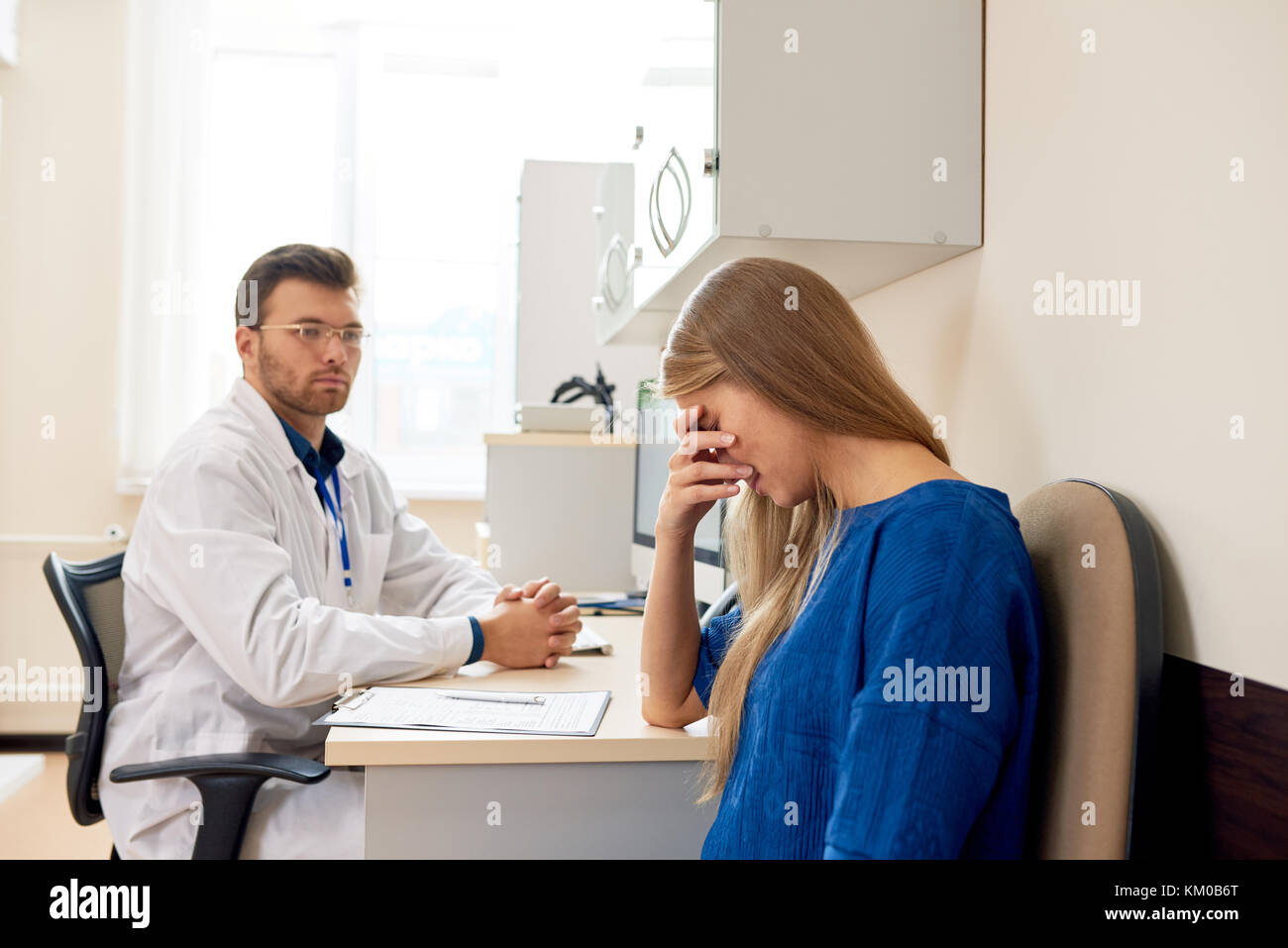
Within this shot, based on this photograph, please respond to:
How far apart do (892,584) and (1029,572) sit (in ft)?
0.41

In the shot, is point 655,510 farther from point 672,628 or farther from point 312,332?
point 672,628

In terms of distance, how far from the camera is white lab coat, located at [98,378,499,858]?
1.30 metres

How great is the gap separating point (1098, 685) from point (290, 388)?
140 cm

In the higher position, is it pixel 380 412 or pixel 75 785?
pixel 380 412

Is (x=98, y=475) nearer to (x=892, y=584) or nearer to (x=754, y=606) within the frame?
(x=754, y=606)

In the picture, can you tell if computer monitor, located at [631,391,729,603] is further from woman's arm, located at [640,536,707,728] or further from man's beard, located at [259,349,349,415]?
man's beard, located at [259,349,349,415]

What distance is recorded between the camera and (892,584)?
0.80m

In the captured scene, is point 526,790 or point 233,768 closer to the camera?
point 526,790

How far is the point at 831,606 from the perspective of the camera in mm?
873

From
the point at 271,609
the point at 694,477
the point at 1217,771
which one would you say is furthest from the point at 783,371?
the point at 271,609

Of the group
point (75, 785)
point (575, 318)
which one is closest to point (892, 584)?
point (75, 785)

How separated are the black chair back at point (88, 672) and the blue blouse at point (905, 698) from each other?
966 millimetres

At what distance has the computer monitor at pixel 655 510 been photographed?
1622 mm

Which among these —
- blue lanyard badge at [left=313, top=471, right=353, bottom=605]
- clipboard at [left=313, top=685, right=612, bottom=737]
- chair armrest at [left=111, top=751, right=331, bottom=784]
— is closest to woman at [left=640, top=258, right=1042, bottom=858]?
clipboard at [left=313, top=685, right=612, bottom=737]
